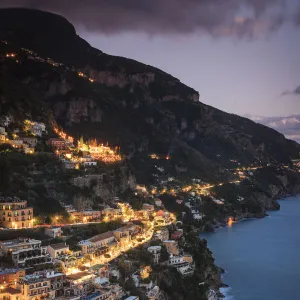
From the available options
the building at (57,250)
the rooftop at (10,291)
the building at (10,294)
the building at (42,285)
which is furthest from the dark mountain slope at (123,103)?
the building at (10,294)

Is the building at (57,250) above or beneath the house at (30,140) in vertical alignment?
beneath

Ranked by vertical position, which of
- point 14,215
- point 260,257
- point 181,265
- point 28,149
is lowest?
point 260,257

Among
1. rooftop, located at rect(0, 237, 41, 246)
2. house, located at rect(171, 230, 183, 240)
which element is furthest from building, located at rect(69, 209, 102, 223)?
rooftop, located at rect(0, 237, 41, 246)

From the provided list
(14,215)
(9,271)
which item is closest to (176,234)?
(14,215)

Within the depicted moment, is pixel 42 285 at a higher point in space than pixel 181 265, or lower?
higher

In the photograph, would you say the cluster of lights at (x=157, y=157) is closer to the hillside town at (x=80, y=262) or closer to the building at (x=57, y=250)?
the hillside town at (x=80, y=262)

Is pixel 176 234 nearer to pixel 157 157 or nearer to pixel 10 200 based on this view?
pixel 10 200

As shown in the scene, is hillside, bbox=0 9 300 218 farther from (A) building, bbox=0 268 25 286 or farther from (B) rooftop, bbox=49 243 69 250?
(A) building, bbox=0 268 25 286
